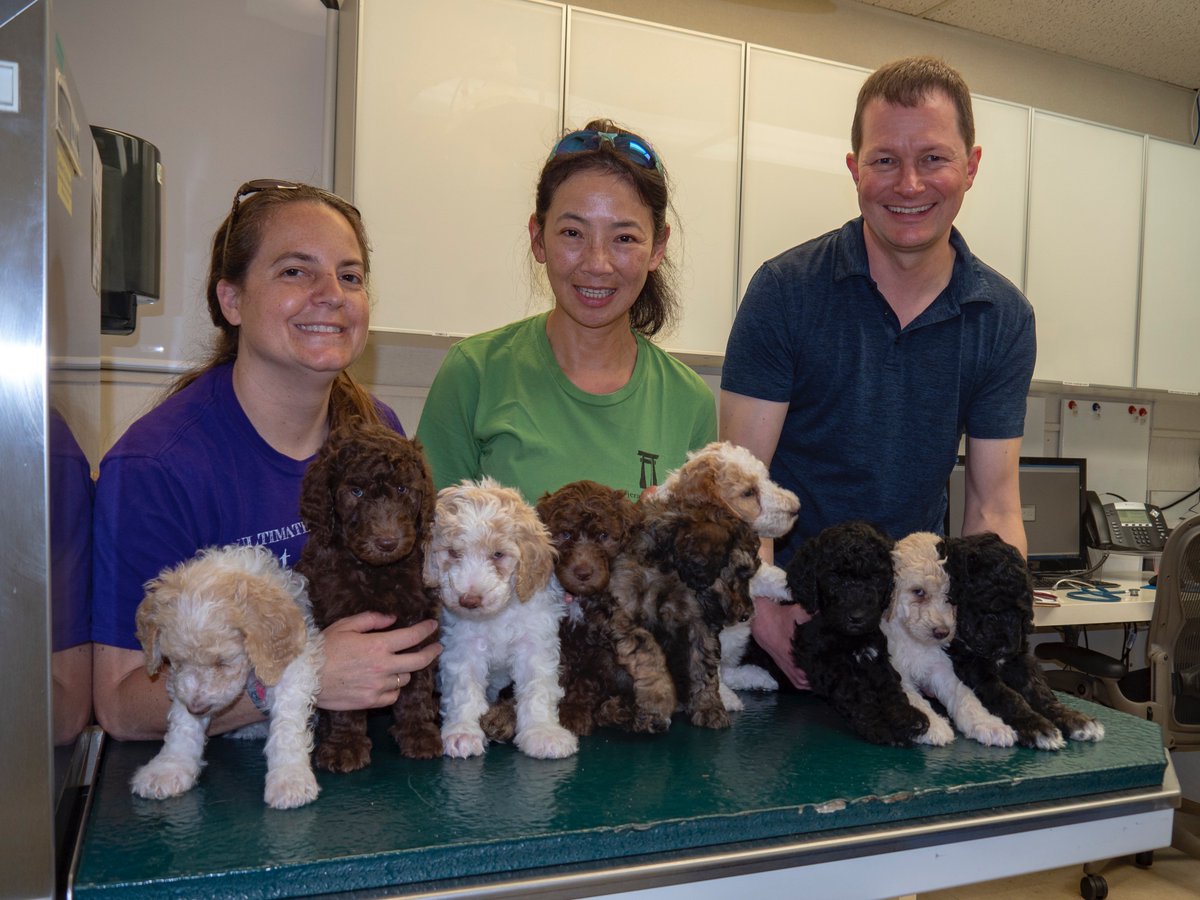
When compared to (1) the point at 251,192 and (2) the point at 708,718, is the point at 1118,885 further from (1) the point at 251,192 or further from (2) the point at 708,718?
(1) the point at 251,192

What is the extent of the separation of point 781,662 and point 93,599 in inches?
42.6

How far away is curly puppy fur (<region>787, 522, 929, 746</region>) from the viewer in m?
1.30

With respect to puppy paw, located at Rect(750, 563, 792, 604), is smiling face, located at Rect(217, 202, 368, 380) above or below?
above

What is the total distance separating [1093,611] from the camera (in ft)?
12.2

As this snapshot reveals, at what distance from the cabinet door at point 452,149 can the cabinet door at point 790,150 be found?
0.92 meters

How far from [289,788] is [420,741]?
0.20m

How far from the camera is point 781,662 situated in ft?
5.08

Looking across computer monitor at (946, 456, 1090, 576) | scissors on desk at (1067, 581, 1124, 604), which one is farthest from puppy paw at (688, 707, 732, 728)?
computer monitor at (946, 456, 1090, 576)

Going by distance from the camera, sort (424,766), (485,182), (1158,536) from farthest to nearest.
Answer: (1158,536) → (485,182) → (424,766)

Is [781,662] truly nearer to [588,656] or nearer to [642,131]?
[588,656]

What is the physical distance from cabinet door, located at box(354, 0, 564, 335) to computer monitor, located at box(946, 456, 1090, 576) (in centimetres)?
285

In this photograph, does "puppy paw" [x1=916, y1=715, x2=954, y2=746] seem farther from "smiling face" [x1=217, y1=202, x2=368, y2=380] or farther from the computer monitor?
the computer monitor

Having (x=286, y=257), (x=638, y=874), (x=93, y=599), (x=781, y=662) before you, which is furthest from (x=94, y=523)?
(x=781, y=662)

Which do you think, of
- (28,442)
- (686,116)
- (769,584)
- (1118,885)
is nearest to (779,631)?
(769,584)
